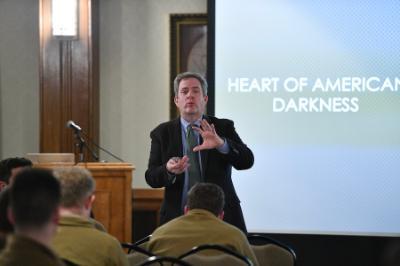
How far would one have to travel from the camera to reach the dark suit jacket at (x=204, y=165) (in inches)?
156

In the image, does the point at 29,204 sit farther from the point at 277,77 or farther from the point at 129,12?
the point at 129,12

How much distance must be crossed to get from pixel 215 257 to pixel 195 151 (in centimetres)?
119

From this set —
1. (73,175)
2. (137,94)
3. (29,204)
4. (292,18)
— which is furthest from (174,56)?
(29,204)

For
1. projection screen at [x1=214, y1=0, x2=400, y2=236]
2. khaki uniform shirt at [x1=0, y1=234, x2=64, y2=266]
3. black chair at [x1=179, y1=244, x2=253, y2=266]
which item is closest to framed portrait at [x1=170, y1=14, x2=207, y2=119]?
projection screen at [x1=214, y1=0, x2=400, y2=236]

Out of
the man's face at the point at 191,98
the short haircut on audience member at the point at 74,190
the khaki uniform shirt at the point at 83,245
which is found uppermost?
Result: the man's face at the point at 191,98

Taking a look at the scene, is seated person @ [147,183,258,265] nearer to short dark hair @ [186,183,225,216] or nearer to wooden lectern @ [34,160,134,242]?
short dark hair @ [186,183,225,216]

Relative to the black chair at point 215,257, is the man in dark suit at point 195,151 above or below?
above

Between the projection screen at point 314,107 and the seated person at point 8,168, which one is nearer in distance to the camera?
the seated person at point 8,168

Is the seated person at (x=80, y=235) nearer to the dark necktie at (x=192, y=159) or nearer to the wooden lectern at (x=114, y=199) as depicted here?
the dark necktie at (x=192, y=159)

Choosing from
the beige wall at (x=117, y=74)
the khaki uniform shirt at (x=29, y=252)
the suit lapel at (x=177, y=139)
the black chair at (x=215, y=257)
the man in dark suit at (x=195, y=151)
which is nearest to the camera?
the khaki uniform shirt at (x=29, y=252)

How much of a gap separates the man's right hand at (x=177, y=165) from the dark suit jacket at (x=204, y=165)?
0.37 ft

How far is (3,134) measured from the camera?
8266 mm

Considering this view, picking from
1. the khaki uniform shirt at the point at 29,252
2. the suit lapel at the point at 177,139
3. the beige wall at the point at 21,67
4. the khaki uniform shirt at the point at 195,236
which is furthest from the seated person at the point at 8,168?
the beige wall at the point at 21,67

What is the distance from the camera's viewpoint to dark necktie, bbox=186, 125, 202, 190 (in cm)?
405
